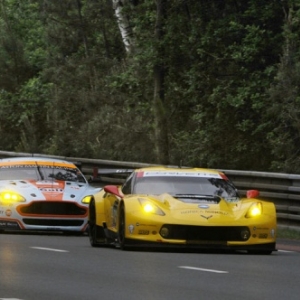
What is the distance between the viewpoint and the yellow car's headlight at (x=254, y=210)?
55.7 feet

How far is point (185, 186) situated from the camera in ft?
58.5

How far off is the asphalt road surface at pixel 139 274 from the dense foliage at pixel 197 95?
424 inches

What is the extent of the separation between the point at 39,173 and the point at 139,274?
9.13 m

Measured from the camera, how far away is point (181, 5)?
106 ft

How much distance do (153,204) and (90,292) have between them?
5391 millimetres

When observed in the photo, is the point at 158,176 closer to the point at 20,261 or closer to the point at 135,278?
the point at 20,261

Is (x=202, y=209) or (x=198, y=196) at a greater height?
(x=198, y=196)

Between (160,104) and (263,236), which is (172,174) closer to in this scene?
(263,236)

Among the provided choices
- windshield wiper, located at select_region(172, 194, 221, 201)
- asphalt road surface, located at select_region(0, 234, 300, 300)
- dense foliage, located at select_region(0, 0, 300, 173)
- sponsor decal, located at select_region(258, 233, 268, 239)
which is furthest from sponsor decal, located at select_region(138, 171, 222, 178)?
dense foliage, located at select_region(0, 0, 300, 173)

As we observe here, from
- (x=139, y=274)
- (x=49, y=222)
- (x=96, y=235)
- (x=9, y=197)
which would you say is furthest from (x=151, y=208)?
(x=9, y=197)

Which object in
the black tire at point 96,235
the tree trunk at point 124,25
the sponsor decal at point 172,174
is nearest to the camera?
the sponsor decal at point 172,174

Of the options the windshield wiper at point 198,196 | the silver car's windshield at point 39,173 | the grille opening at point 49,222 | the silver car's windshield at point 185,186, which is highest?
the silver car's windshield at point 185,186

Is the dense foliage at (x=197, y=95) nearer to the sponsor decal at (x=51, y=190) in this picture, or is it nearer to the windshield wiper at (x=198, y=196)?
the sponsor decal at (x=51, y=190)

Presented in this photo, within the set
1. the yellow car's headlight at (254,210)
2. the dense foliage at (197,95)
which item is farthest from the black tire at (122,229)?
the dense foliage at (197,95)
